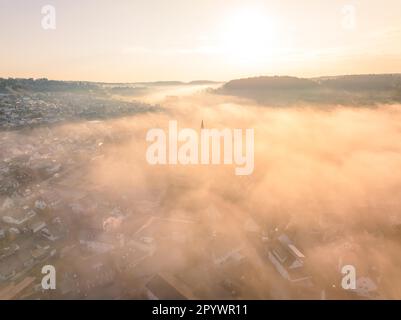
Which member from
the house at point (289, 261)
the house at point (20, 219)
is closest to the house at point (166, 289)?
the house at point (289, 261)

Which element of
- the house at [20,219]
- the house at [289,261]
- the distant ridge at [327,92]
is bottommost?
the house at [289,261]

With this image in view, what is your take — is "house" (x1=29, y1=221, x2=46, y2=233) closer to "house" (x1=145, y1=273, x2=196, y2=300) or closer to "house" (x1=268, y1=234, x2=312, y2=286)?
"house" (x1=145, y1=273, x2=196, y2=300)

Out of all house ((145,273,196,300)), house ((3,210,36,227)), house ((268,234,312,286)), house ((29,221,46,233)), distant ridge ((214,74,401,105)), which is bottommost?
house ((145,273,196,300))

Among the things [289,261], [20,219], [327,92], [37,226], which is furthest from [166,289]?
[327,92]

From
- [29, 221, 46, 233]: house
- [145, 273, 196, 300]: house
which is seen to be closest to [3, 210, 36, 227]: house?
[29, 221, 46, 233]: house

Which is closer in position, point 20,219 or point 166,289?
point 166,289

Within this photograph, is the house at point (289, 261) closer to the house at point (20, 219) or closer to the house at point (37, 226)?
the house at point (37, 226)

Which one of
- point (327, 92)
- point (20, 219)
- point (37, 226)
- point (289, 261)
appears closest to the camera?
point (289, 261)

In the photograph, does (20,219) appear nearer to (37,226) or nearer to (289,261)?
(37,226)

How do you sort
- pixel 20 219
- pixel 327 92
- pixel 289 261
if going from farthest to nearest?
pixel 327 92 < pixel 20 219 < pixel 289 261
